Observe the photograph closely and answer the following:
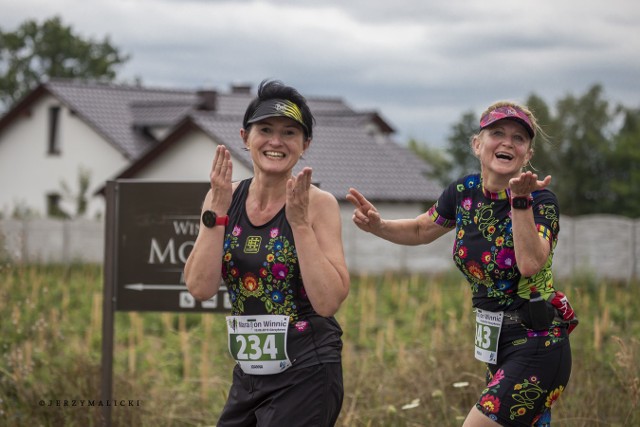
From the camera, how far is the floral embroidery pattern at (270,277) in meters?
4.27

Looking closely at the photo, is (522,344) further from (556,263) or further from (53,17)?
(53,17)

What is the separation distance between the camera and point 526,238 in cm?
436

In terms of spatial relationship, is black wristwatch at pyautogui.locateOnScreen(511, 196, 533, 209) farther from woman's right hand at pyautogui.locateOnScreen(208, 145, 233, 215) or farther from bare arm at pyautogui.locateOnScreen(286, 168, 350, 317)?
woman's right hand at pyautogui.locateOnScreen(208, 145, 233, 215)

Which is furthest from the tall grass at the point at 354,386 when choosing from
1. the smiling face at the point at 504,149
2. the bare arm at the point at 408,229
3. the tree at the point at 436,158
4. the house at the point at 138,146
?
the tree at the point at 436,158

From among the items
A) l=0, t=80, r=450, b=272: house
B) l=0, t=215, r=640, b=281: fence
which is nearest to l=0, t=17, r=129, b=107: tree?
l=0, t=80, r=450, b=272: house

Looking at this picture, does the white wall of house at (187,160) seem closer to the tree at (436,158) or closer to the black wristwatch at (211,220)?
the black wristwatch at (211,220)

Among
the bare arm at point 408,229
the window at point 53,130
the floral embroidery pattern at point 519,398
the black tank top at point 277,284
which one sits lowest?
the floral embroidery pattern at point 519,398

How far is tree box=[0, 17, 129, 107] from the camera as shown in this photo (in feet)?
226

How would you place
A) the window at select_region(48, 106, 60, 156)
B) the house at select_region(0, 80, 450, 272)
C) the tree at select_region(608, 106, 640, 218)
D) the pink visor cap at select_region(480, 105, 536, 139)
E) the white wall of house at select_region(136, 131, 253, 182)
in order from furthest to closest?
the tree at select_region(608, 106, 640, 218) → the window at select_region(48, 106, 60, 156) → the house at select_region(0, 80, 450, 272) → the white wall of house at select_region(136, 131, 253, 182) → the pink visor cap at select_region(480, 105, 536, 139)

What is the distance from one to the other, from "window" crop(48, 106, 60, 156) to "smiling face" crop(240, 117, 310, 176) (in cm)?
4349

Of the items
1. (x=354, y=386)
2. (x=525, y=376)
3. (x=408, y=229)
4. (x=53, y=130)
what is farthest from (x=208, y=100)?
(x=525, y=376)

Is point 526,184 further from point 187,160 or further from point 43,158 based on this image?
point 43,158

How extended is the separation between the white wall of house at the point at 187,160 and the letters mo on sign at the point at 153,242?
3030cm

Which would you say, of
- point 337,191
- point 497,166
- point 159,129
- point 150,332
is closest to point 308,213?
Result: point 497,166
